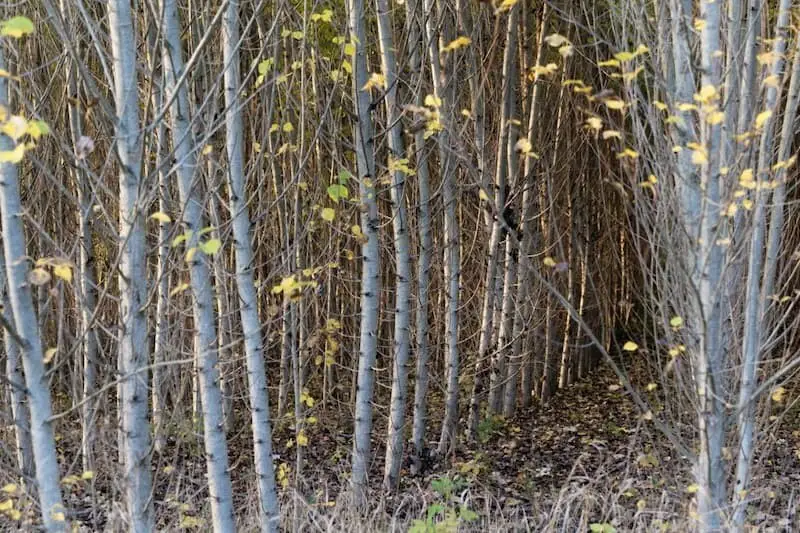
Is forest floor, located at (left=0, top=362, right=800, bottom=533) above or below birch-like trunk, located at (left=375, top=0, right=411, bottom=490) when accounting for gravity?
below

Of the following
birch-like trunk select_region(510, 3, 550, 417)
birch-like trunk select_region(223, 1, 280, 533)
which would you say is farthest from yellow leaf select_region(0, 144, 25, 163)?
birch-like trunk select_region(510, 3, 550, 417)

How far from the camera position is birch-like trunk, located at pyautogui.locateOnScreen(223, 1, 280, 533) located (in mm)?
→ 3539

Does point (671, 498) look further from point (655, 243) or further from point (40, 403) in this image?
point (40, 403)

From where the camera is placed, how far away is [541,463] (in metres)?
5.98

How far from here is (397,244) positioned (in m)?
4.75

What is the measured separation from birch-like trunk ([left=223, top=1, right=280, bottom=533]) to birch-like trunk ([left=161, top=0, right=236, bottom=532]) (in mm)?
189

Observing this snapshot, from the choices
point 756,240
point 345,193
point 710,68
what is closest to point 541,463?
point 756,240

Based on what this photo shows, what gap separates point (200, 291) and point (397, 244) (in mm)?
1714

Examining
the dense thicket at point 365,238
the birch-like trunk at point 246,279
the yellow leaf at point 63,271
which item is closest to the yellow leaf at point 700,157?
the dense thicket at point 365,238

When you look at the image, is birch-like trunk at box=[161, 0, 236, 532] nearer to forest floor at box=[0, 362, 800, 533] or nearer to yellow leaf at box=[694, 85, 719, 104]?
forest floor at box=[0, 362, 800, 533]

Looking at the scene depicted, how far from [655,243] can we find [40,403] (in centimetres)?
193

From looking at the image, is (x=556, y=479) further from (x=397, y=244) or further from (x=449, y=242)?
(x=397, y=244)

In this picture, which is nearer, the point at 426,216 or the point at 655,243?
the point at 655,243

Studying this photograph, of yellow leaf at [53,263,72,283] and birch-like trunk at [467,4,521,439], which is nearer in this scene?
yellow leaf at [53,263,72,283]
